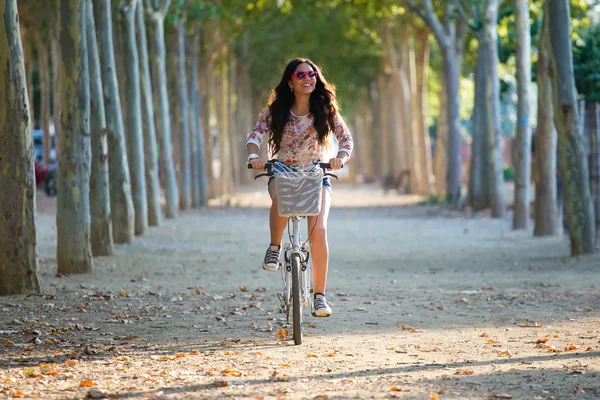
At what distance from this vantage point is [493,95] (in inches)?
904

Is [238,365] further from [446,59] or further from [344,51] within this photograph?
[344,51]

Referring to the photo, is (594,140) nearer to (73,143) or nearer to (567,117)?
(567,117)

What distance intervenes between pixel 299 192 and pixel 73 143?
5.67m

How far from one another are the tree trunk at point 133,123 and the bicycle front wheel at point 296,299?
1156cm

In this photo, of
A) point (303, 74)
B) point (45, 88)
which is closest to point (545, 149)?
point (303, 74)

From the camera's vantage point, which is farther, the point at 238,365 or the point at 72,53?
the point at 72,53

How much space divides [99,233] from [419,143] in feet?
69.5

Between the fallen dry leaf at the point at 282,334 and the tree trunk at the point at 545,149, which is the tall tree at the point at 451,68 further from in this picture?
the fallen dry leaf at the point at 282,334

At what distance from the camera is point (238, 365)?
7309 millimetres

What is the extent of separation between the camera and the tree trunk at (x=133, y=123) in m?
19.4

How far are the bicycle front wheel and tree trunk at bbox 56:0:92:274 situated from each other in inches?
213

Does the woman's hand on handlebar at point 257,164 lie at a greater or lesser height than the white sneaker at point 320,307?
greater

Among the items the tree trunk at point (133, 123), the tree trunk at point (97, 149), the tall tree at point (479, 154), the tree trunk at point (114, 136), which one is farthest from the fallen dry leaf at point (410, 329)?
the tall tree at point (479, 154)

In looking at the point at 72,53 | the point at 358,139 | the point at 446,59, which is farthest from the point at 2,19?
the point at 358,139
